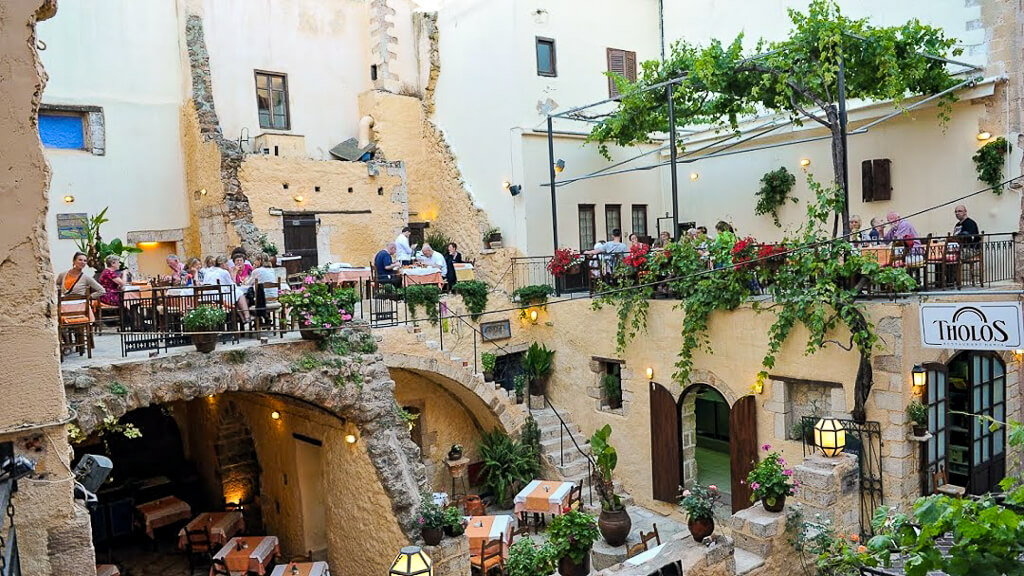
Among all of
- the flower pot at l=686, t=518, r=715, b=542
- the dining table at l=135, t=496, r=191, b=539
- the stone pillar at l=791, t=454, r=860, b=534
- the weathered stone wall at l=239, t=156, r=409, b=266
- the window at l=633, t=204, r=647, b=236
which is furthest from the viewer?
the window at l=633, t=204, r=647, b=236

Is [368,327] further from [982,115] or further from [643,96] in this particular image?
[982,115]

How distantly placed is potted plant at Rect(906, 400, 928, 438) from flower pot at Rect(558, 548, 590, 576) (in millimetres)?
5045

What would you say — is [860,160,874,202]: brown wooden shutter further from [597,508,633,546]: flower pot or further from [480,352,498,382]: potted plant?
[597,508,633,546]: flower pot

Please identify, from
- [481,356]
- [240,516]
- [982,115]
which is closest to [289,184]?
[481,356]

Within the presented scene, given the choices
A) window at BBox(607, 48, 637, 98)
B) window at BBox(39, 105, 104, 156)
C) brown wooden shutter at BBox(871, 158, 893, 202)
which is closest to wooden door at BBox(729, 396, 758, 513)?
brown wooden shutter at BBox(871, 158, 893, 202)

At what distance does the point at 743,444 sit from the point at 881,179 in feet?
21.4

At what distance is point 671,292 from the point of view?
42.3 feet

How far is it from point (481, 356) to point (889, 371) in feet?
24.3

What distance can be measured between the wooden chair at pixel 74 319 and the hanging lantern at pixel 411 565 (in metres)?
4.52

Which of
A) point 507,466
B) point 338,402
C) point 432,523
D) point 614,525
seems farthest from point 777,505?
point 507,466

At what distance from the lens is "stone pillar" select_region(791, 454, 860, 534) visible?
8.48 metres

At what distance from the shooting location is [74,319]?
8.47 m

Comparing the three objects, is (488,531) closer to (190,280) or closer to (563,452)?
(563,452)

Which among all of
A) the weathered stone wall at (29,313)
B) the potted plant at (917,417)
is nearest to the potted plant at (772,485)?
the potted plant at (917,417)
